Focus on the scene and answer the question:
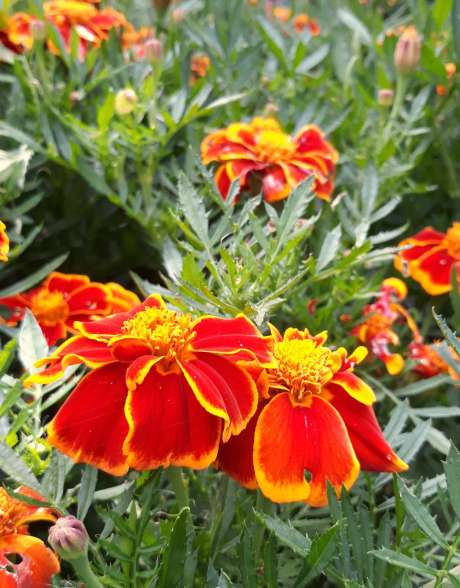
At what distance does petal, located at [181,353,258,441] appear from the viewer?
1.63 ft

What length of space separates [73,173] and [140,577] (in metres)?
0.61

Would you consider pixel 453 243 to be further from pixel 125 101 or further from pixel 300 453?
pixel 300 453

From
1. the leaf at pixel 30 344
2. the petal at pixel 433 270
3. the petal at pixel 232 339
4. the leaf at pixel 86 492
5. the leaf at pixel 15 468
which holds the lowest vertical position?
the petal at pixel 433 270

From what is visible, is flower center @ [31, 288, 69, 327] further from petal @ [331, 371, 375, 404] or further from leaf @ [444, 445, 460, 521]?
leaf @ [444, 445, 460, 521]

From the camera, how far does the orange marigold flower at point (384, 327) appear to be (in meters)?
0.86

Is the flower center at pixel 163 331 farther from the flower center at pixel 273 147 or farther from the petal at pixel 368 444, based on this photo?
the flower center at pixel 273 147

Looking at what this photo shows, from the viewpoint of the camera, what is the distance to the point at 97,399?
0.54m

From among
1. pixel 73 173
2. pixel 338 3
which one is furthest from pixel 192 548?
pixel 338 3

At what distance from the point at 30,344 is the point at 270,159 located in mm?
355

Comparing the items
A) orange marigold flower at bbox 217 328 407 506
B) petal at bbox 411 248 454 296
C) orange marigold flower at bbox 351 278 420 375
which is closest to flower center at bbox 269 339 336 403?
orange marigold flower at bbox 217 328 407 506

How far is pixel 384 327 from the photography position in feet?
2.86

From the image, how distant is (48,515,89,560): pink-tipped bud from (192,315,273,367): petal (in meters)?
0.14

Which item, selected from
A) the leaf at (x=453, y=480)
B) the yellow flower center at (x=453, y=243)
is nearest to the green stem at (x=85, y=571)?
the leaf at (x=453, y=480)

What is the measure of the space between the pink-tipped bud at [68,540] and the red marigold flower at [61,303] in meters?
0.37
